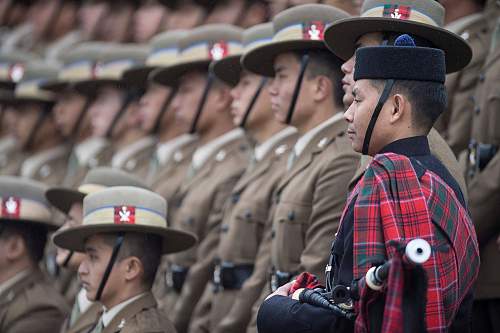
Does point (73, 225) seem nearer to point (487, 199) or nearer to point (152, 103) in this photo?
point (152, 103)

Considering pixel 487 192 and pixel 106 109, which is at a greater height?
pixel 487 192

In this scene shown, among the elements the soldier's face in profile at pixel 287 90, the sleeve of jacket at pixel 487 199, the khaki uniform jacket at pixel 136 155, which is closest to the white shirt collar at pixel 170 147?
the khaki uniform jacket at pixel 136 155

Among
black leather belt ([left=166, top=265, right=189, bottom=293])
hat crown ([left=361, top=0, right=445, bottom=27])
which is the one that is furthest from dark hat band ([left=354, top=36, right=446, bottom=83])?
black leather belt ([left=166, top=265, right=189, bottom=293])

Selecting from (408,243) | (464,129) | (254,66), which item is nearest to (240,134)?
(254,66)

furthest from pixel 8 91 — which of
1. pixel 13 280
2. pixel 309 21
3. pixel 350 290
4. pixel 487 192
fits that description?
pixel 350 290

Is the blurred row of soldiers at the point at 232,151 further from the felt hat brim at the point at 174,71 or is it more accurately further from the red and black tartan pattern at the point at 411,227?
the red and black tartan pattern at the point at 411,227

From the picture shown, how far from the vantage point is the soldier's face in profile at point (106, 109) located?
31.2 feet

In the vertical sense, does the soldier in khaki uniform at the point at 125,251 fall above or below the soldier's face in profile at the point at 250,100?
below

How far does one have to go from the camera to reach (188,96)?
7906 millimetres

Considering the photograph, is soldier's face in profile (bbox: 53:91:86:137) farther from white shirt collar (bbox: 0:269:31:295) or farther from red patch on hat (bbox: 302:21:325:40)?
red patch on hat (bbox: 302:21:325:40)

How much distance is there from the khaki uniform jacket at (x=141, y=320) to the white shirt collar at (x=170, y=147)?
8.42ft

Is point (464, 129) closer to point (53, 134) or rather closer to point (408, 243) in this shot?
point (408, 243)

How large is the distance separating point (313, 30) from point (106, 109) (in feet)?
12.9

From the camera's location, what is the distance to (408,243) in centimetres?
338
